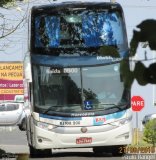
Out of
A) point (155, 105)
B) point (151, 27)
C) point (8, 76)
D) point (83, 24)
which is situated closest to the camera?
point (151, 27)

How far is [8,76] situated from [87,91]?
1525 inches

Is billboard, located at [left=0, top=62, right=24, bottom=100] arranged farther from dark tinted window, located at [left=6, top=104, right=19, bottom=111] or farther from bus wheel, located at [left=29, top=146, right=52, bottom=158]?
bus wheel, located at [left=29, top=146, right=52, bottom=158]

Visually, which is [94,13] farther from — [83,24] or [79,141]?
[79,141]

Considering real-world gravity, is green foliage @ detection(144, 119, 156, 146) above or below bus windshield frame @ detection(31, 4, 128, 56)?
below

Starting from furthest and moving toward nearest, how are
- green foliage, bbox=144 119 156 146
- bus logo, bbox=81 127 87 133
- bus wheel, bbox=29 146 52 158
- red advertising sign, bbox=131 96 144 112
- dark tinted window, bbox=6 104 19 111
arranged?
dark tinted window, bbox=6 104 19 111, red advertising sign, bbox=131 96 144 112, green foliage, bbox=144 119 156 146, bus wheel, bbox=29 146 52 158, bus logo, bbox=81 127 87 133

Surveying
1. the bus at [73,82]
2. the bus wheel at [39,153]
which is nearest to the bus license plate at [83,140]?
the bus at [73,82]

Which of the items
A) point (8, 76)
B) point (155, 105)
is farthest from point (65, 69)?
point (8, 76)

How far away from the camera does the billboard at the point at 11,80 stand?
52906 mm

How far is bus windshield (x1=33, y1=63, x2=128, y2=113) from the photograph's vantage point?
53.0 ft

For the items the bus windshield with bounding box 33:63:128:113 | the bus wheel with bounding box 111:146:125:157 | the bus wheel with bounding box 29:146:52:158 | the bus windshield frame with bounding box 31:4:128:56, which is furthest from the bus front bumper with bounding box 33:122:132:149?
the bus windshield frame with bounding box 31:4:128:56

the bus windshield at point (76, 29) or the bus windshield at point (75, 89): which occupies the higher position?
the bus windshield at point (76, 29)

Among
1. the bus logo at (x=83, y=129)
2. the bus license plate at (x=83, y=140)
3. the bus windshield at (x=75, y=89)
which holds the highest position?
the bus windshield at (x=75, y=89)

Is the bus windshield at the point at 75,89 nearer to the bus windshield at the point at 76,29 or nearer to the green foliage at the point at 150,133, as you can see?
the bus windshield at the point at 76,29

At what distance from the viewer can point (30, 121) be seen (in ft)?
55.9
